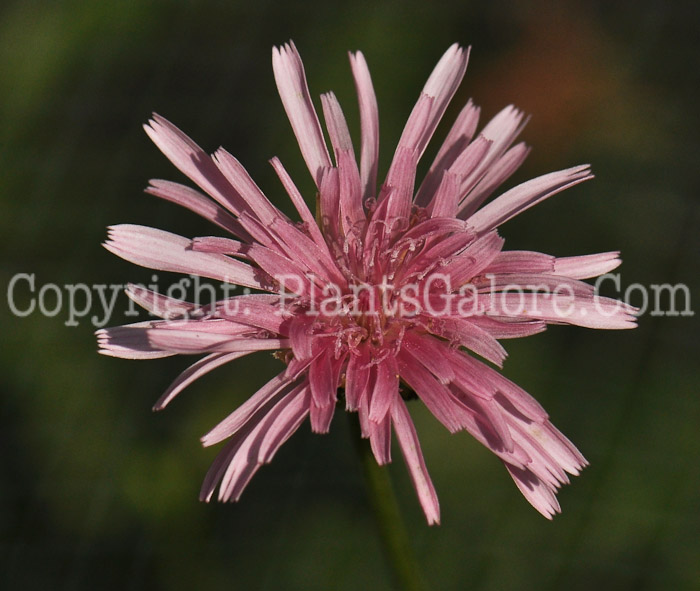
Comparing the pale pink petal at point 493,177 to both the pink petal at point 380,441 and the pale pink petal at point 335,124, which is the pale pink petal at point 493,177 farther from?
the pink petal at point 380,441

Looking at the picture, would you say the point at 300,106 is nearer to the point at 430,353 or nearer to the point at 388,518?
the point at 430,353

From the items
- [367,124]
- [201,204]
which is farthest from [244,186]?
[367,124]

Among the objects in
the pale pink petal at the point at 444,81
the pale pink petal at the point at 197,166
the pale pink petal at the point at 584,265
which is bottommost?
the pale pink petal at the point at 584,265

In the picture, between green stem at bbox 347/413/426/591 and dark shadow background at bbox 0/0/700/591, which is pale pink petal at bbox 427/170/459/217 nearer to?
green stem at bbox 347/413/426/591

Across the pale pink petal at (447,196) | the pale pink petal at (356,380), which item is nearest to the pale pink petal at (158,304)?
the pale pink petal at (356,380)

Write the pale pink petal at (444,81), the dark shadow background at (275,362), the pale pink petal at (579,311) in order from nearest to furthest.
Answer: the pale pink petal at (579,311)
the pale pink petal at (444,81)
the dark shadow background at (275,362)

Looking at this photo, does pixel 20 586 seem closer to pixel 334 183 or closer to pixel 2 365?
pixel 2 365
